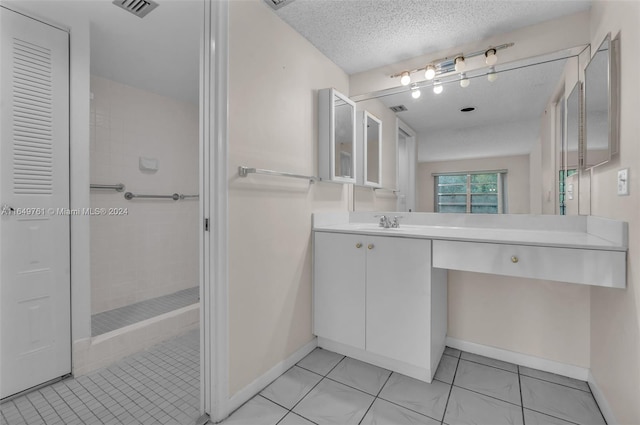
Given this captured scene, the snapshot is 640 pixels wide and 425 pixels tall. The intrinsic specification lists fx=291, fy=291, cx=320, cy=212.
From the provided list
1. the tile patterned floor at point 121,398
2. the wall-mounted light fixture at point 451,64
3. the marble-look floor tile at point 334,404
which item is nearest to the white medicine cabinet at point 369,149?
the wall-mounted light fixture at point 451,64

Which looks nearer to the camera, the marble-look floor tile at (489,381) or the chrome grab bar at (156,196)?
the marble-look floor tile at (489,381)

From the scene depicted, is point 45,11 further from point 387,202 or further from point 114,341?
point 387,202

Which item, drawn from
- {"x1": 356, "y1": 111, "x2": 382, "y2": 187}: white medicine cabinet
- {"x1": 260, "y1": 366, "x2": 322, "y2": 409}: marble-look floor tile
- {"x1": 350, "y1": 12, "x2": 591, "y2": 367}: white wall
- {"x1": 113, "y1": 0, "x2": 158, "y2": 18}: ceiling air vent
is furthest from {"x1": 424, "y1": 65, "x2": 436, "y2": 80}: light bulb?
{"x1": 260, "y1": 366, "x2": 322, "y2": 409}: marble-look floor tile

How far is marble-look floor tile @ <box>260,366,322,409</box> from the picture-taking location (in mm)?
1474

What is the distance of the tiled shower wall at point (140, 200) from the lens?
2.43m

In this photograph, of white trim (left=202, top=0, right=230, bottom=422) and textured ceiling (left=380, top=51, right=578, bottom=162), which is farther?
textured ceiling (left=380, top=51, right=578, bottom=162)

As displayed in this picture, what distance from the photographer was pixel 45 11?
5.07ft

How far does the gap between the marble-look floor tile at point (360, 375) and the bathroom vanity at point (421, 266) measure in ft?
0.16

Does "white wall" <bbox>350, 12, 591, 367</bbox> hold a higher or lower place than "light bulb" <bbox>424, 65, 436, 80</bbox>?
lower

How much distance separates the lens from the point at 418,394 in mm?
1497

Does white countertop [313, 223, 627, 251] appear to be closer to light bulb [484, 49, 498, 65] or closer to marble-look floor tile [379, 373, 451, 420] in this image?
marble-look floor tile [379, 373, 451, 420]

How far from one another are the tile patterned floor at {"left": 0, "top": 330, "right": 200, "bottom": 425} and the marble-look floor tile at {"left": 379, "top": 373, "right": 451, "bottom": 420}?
968 mm

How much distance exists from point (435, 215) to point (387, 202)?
36 cm

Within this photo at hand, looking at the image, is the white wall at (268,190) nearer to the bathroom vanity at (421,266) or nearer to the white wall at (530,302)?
the bathroom vanity at (421,266)
